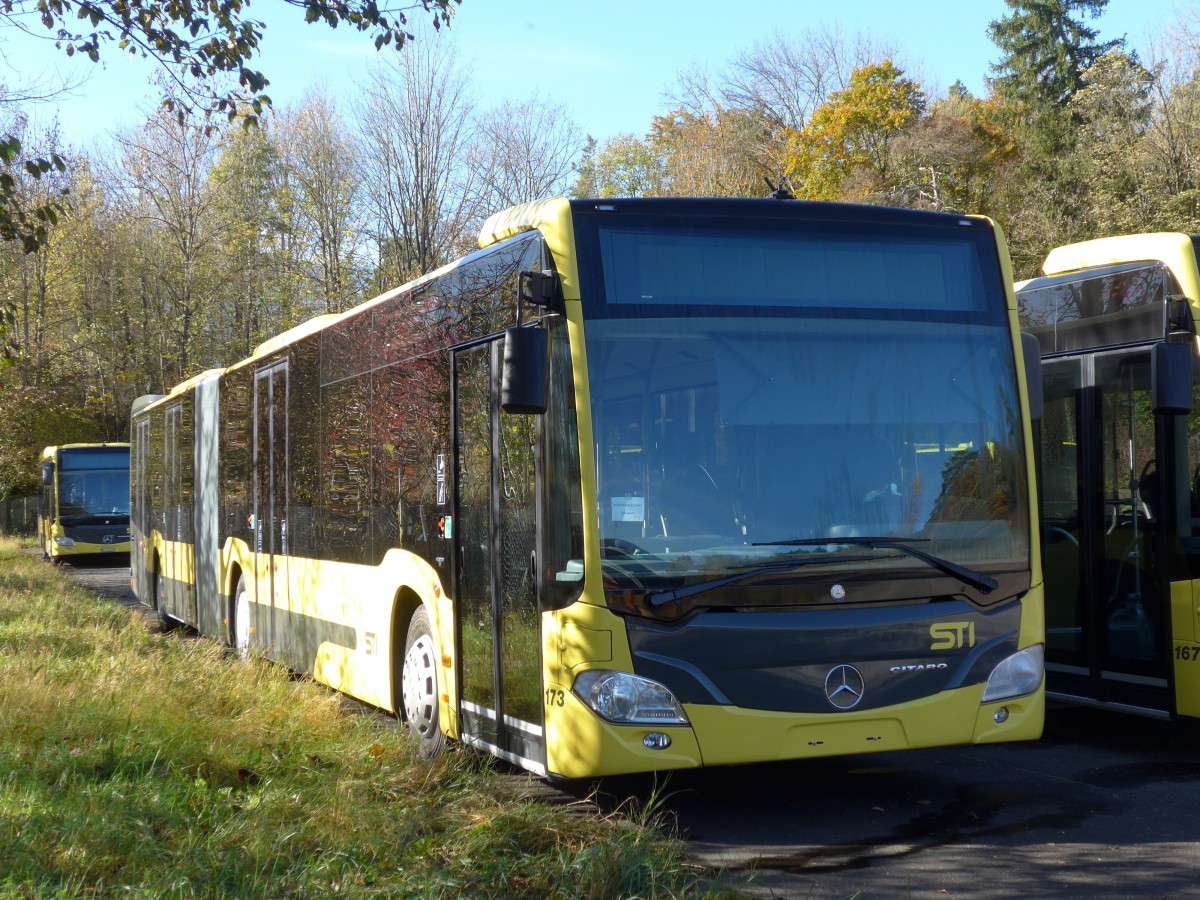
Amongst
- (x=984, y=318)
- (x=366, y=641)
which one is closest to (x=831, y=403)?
(x=984, y=318)

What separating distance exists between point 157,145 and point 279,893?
41.6 meters

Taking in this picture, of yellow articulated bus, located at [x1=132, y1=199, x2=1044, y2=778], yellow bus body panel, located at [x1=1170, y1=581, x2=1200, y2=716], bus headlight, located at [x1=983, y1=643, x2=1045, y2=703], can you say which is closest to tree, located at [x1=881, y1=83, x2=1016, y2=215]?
yellow bus body panel, located at [x1=1170, y1=581, x2=1200, y2=716]

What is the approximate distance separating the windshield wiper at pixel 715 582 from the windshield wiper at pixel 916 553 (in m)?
0.08

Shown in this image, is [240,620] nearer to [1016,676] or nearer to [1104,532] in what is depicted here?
[1104,532]

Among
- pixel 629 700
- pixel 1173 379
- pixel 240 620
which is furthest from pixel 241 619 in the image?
pixel 1173 379

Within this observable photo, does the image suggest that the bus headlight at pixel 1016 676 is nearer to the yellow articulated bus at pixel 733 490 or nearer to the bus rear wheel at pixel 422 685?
the yellow articulated bus at pixel 733 490

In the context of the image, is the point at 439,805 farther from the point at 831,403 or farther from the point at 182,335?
the point at 182,335

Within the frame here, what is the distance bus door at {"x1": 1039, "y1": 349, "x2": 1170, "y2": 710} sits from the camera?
8297mm

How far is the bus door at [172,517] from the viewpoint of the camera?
16.3m

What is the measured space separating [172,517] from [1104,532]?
11680mm

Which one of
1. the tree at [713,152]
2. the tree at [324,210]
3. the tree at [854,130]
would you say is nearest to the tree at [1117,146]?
the tree at [854,130]

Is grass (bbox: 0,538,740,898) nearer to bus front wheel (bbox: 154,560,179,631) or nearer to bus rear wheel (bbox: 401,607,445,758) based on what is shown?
bus rear wheel (bbox: 401,607,445,758)

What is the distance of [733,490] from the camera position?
20.7 ft

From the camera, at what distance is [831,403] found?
6559 mm
